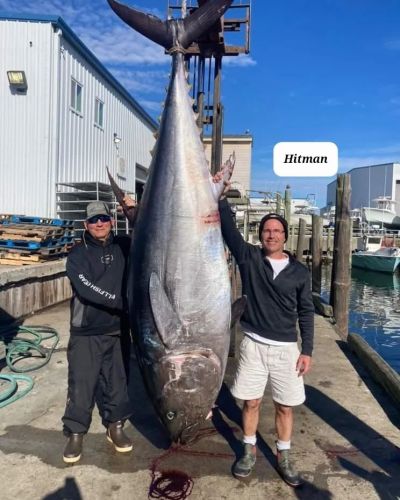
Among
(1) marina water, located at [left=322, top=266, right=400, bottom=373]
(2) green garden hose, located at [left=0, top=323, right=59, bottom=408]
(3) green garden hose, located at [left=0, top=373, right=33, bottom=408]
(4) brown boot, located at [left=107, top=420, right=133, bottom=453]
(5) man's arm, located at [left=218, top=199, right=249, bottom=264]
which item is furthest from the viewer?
(1) marina water, located at [left=322, top=266, right=400, bottom=373]

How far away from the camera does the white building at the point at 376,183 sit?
46.9 metres

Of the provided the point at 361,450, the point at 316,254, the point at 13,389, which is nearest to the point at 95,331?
the point at 13,389

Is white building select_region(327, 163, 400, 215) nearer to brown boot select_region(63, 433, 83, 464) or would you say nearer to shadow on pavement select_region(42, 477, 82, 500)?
brown boot select_region(63, 433, 83, 464)

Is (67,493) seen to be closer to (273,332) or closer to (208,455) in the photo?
(208,455)

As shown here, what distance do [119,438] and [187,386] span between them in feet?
3.08

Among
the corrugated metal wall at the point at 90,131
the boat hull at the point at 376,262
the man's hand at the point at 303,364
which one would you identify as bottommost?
the boat hull at the point at 376,262

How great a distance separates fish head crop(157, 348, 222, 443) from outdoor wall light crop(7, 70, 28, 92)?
8732mm

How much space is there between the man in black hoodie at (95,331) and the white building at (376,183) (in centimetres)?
4133

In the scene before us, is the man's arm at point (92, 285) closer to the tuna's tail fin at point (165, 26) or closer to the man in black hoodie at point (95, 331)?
the man in black hoodie at point (95, 331)

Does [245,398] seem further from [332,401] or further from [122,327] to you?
[332,401]

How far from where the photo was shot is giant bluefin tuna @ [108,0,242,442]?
2250mm

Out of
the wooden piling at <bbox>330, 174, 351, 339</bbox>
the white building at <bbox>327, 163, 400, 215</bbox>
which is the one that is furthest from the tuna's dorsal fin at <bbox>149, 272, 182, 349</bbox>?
the white building at <bbox>327, 163, 400, 215</bbox>

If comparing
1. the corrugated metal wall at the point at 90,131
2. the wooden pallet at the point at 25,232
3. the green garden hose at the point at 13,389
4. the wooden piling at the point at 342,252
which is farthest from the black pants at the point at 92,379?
the corrugated metal wall at the point at 90,131

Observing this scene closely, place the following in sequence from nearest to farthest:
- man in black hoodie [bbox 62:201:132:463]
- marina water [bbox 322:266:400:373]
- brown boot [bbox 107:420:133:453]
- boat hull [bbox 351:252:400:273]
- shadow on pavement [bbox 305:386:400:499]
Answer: shadow on pavement [bbox 305:386:400:499] → man in black hoodie [bbox 62:201:132:463] → brown boot [bbox 107:420:133:453] → marina water [bbox 322:266:400:373] → boat hull [bbox 351:252:400:273]
